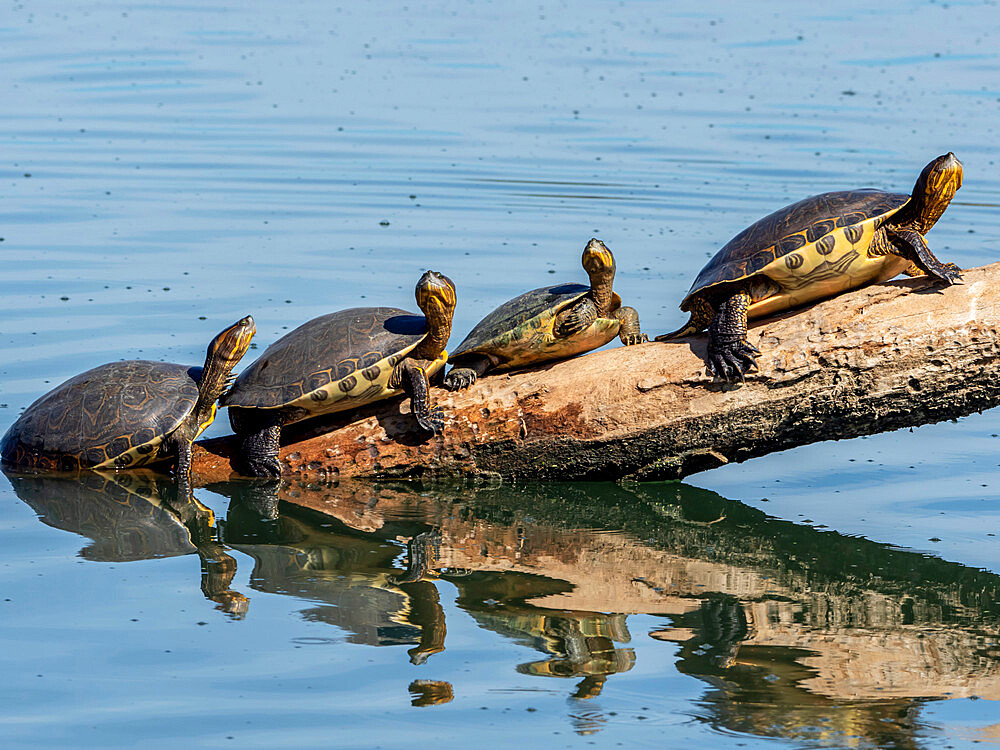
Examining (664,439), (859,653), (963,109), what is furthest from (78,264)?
(963,109)

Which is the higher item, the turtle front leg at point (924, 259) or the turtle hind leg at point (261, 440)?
the turtle front leg at point (924, 259)

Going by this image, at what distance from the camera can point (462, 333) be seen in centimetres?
969

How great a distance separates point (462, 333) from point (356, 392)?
290 centimetres

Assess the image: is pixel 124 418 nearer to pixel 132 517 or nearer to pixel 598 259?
pixel 132 517

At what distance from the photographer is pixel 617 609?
18.3 feet

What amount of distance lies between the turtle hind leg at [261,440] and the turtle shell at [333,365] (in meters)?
0.14

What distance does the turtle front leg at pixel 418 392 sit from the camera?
687 cm

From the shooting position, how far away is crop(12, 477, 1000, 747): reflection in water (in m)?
4.86

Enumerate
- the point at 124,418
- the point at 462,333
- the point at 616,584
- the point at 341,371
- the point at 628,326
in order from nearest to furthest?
the point at 616,584
the point at 341,371
the point at 124,418
the point at 628,326
the point at 462,333

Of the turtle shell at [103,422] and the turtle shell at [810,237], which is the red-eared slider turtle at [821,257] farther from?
the turtle shell at [103,422]

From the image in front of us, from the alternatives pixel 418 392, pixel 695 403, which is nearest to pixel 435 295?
pixel 418 392

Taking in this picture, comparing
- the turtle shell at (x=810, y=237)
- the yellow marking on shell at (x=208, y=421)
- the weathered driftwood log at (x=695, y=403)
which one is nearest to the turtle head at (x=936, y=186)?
the turtle shell at (x=810, y=237)

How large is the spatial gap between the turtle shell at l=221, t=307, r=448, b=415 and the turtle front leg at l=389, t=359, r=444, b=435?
0.22 feet

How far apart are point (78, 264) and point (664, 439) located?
7.07 metres
